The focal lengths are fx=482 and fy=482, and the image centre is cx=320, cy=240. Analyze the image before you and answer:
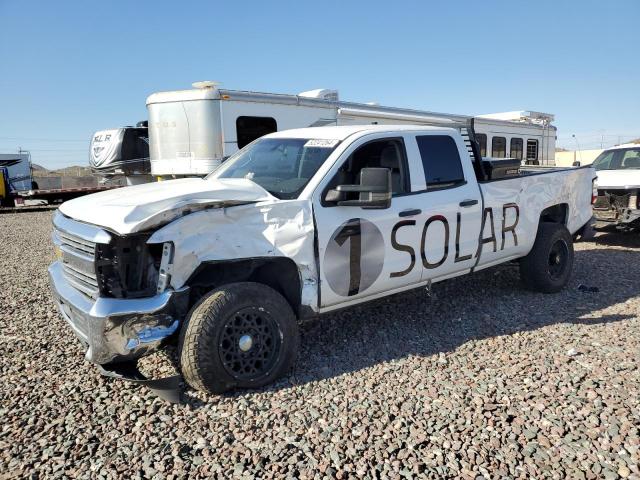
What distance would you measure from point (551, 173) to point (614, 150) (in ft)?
18.7

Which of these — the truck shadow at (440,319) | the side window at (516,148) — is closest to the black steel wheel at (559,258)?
the truck shadow at (440,319)

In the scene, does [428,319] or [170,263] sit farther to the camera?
[428,319]

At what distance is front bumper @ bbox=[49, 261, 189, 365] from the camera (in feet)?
10.2

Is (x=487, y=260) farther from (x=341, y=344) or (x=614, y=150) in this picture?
(x=614, y=150)

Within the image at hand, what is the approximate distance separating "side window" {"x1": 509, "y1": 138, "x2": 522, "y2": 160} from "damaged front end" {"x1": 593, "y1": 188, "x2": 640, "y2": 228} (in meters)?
6.80

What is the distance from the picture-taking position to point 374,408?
3266 mm

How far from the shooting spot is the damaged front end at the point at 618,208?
8.71m

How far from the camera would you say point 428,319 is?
502 cm

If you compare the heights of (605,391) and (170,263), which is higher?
(170,263)

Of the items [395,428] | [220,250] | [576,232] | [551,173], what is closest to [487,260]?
[551,173]

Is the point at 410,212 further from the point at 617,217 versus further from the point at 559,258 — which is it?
the point at 617,217

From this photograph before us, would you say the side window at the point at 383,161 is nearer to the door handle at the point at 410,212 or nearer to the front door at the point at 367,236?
the front door at the point at 367,236

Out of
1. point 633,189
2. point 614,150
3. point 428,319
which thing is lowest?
point 428,319

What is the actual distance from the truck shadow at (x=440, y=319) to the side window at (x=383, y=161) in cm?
111
